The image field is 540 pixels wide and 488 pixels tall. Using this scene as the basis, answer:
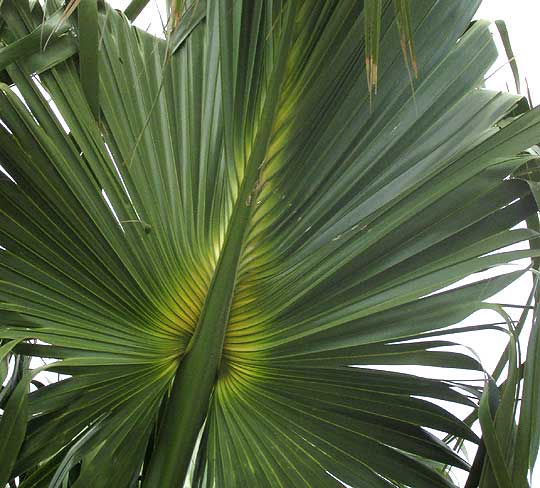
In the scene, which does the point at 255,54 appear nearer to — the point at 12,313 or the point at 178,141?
the point at 178,141

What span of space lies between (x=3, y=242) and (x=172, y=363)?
261mm

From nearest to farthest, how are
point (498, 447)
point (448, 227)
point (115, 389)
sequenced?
point (498, 447)
point (448, 227)
point (115, 389)

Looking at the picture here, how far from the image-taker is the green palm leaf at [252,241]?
35.2 inches

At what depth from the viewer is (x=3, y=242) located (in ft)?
3.05

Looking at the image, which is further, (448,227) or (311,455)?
(311,455)

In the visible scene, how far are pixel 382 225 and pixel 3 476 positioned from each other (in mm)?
475

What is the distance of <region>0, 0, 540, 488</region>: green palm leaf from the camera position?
2.93ft

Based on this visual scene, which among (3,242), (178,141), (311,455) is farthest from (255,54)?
(311,455)

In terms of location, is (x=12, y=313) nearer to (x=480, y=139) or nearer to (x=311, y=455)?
(x=311, y=455)

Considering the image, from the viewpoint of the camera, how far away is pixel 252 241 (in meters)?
1.00

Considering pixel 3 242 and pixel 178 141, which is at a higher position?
pixel 178 141

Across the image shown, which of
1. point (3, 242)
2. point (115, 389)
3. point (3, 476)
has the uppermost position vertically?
point (3, 242)

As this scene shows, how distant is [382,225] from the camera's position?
87 centimetres

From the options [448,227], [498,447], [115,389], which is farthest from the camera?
[115,389]
